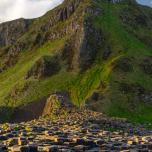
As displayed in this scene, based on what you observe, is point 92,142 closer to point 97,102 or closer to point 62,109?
point 62,109

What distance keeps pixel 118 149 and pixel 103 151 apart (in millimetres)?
1374

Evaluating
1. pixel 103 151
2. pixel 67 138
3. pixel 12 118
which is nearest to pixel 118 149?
pixel 103 151

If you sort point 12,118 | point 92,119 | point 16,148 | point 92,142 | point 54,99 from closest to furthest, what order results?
1. point 16,148
2. point 92,142
3. point 92,119
4. point 54,99
5. point 12,118

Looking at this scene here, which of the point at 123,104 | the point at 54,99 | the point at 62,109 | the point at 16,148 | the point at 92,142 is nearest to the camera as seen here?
the point at 16,148

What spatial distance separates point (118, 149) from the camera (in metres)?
27.8

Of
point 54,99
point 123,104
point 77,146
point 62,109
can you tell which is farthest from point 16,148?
point 123,104

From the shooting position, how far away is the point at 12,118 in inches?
7293

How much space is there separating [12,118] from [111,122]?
12424 centimetres

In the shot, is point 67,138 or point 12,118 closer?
point 67,138

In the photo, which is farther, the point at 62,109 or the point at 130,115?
the point at 130,115

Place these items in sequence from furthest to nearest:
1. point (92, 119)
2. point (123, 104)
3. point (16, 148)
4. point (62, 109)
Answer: point (123, 104)
point (62, 109)
point (92, 119)
point (16, 148)

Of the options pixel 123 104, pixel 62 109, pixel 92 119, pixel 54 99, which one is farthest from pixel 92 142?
pixel 123 104

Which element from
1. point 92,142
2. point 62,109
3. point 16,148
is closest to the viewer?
point 16,148

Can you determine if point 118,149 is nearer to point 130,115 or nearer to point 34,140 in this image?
point 34,140
